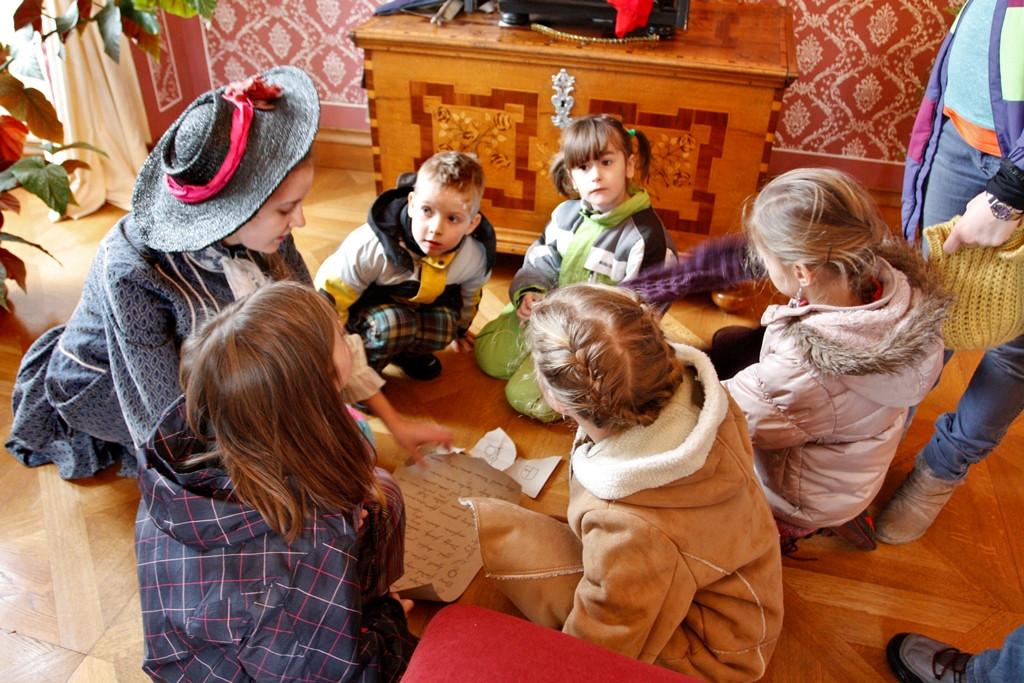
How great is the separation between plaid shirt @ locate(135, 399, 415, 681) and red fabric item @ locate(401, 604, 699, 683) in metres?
0.22

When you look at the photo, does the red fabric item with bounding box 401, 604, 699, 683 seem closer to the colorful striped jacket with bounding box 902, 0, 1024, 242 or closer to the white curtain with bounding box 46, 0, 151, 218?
the colorful striped jacket with bounding box 902, 0, 1024, 242

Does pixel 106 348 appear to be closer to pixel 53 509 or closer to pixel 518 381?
pixel 53 509

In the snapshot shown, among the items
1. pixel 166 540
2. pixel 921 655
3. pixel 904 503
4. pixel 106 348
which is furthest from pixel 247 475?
pixel 904 503

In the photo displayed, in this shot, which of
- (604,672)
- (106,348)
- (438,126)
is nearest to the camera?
(604,672)

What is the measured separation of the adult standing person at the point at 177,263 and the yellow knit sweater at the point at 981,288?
0.97 meters

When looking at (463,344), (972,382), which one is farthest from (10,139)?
(972,382)

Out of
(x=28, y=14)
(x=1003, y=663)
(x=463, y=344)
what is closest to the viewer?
(x=1003, y=663)

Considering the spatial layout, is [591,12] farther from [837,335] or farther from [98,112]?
[98,112]

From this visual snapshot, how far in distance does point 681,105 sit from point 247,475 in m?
1.53

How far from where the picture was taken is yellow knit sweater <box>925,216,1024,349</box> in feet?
4.60

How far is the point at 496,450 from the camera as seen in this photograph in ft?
6.23

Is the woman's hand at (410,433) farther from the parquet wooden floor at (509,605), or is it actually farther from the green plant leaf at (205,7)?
the green plant leaf at (205,7)

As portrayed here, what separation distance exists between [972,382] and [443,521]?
3.63 ft

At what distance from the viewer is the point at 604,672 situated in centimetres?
92
